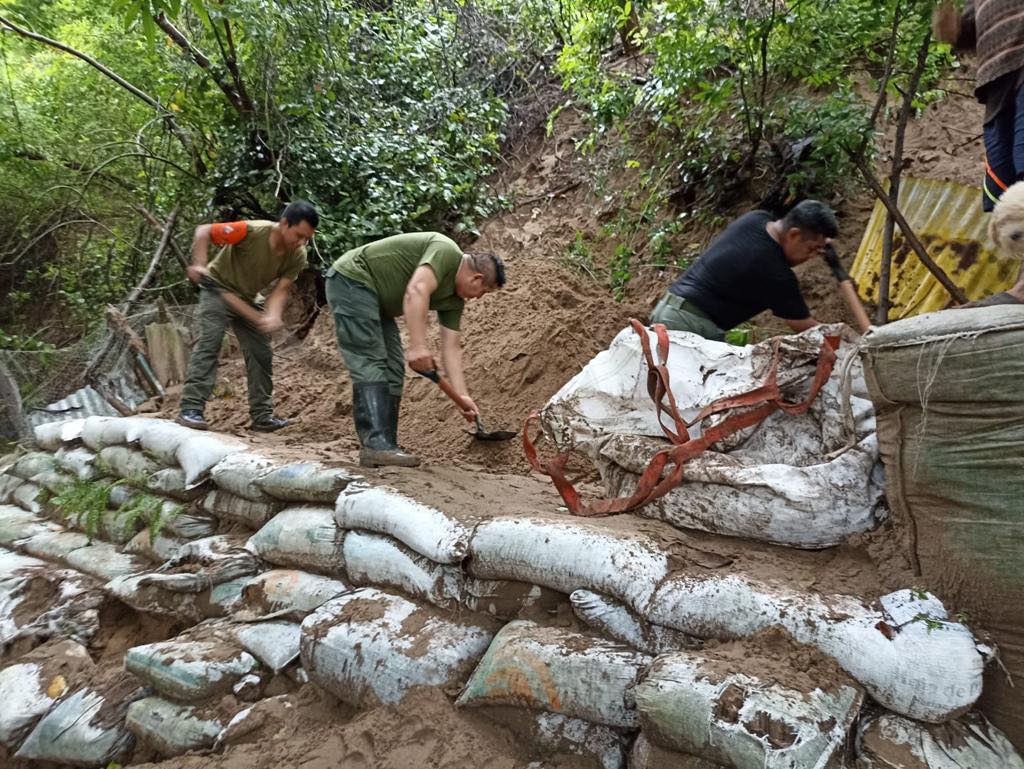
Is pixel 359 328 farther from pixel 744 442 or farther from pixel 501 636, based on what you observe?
pixel 744 442

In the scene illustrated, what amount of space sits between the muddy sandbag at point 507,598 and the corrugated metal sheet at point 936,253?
2364mm

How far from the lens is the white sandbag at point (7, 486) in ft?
13.9

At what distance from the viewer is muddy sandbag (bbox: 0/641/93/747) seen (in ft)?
7.65

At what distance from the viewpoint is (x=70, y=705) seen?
230 centimetres

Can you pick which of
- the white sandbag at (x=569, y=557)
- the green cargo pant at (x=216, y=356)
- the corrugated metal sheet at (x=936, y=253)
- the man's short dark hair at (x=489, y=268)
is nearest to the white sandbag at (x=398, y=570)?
the white sandbag at (x=569, y=557)

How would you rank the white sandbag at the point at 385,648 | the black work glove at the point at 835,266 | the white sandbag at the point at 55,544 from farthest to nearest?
1. the white sandbag at the point at 55,544
2. the black work glove at the point at 835,266
3. the white sandbag at the point at 385,648

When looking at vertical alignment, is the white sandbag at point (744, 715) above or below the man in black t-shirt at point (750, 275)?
below

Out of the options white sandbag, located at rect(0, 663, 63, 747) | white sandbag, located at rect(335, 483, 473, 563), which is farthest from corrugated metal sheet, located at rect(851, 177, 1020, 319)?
white sandbag, located at rect(0, 663, 63, 747)

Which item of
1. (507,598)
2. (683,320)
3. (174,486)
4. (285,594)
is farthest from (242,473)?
(683,320)

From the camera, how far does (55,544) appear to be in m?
3.41

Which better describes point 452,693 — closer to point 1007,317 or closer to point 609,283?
point 1007,317

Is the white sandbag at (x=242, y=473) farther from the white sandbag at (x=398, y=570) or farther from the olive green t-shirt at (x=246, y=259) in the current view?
the olive green t-shirt at (x=246, y=259)

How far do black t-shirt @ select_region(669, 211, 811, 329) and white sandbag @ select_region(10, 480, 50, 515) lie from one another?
374 centimetres

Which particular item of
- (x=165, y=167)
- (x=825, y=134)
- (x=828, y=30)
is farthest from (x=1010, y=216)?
(x=165, y=167)
